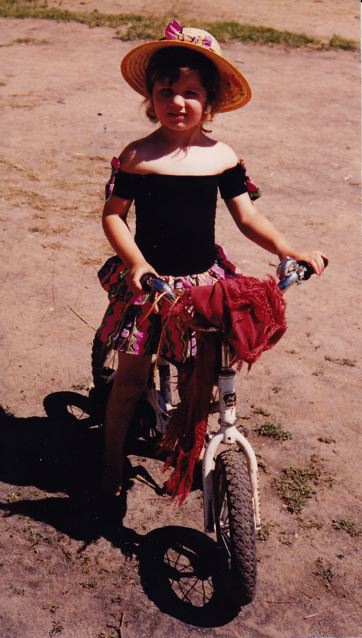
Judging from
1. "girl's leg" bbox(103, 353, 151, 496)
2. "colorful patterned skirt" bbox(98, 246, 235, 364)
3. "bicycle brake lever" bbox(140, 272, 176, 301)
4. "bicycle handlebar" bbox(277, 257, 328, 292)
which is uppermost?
"bicycle handlebar" bbox(277, 257, 328, 292)

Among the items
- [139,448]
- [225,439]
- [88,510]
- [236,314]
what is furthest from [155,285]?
[139,448]

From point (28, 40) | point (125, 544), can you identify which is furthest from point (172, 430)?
point (28, 40)

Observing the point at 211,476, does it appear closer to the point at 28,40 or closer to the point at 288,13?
the point at 28,40

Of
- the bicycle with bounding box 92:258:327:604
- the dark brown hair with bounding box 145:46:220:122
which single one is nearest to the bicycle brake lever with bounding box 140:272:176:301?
the bicycle with bounding box 92:258:327:604

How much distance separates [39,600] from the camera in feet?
Answer: 9.46

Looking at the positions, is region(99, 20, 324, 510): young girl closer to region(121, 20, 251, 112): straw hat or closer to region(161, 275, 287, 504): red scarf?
region(121, 20, 251, 112): straw hat

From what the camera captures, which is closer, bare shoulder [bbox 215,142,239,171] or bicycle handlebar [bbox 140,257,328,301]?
bicycle handlebar [bbox 140,257,328,301]

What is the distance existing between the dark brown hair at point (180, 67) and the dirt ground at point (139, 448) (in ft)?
5.79

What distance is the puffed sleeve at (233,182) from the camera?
3059 mm

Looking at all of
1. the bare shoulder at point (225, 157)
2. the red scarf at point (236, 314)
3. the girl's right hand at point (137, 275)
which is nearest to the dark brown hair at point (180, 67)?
the bare shoulder at point (225, 157)

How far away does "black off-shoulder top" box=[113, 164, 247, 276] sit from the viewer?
2.92 meters

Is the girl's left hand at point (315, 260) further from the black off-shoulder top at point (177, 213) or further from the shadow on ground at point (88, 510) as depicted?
the shadow on ground at point (88, 510)

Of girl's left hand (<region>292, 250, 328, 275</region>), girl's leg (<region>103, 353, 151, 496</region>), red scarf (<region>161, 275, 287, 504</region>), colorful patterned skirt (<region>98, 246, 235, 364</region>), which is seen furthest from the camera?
girl's leg (<region>103, 353, 151, 496</region>)

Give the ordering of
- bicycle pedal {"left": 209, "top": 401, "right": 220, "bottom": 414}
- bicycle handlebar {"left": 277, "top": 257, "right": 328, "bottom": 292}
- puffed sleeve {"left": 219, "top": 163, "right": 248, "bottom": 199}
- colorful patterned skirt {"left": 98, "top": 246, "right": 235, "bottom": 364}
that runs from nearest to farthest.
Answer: bicycle handlebar {"left": 277, "top": 257, "right": 328, "bottom": 292} → bicycle pedal {"left": 209, "top": 401, "right": 220, "bottom": 414} → colorful patterned skirt {"left": 98, "top": 246, "right": 235, "bottom": 364} → puffed sleeve {"left": 219, "top": 163, "right": 248, "bottom": 199}
